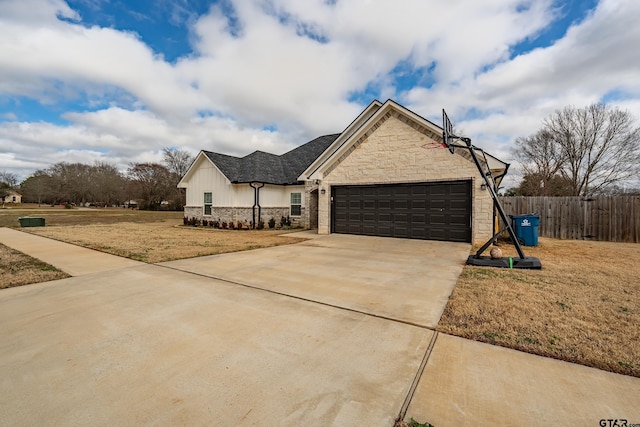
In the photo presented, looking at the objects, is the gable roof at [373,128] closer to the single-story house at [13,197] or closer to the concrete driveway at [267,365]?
the concrete driveway at [267,365]

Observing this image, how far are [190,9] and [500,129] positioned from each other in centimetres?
3105

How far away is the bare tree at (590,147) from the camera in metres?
21.5

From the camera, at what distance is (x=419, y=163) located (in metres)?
11.4

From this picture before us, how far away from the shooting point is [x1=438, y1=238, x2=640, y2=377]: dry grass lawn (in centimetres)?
275

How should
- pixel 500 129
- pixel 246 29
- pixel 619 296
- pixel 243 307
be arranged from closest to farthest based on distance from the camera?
1. pixel 243 307
2. pixel 619 296
3. pixel 246 29
4. pixel 500 129

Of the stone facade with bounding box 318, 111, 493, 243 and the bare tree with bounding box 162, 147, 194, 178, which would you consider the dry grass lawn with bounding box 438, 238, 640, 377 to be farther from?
the bare tree with bounding box 162, 147, 194, 178

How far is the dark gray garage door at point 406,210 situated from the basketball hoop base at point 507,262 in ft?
13.7

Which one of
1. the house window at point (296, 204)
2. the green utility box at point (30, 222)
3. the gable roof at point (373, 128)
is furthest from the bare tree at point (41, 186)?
the gable roof at point (373, 128)

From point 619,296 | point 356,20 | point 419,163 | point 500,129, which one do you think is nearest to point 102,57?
point 356,20

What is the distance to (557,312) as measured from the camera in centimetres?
370

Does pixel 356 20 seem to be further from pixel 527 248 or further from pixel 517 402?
pixel 517 402

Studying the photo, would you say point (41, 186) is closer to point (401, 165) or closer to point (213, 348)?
point (401, 165)

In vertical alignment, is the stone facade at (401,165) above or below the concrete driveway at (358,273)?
above

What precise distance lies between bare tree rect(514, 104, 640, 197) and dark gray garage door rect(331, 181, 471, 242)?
2067 centimetres
